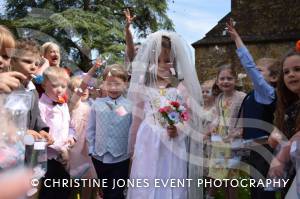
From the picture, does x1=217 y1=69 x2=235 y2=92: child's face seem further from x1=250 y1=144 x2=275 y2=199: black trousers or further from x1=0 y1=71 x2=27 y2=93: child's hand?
x1=0 y1=71 x2=27 y2=93: child's hand

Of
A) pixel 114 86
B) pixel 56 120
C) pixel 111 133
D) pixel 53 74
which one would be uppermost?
pixel 53 74

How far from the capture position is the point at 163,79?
418 centimetres

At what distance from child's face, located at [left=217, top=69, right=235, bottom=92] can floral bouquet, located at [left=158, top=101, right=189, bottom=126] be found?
117cm

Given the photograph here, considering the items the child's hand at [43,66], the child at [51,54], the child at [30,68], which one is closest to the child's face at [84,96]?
the child at [51,54]

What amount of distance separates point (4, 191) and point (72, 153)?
3782mm

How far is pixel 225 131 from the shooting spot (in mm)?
4820

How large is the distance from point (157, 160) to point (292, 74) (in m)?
1.49

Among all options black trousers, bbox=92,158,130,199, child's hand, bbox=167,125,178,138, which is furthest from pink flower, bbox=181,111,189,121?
black trousers, bbox=92,158,130,199

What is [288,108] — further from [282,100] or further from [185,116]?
[185,116]

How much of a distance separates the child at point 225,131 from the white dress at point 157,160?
922mm

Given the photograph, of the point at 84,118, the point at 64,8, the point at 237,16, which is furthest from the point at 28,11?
the point at 84,118

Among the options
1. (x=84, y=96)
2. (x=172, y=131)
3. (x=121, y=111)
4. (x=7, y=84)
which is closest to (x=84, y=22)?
(x=84, y=96)

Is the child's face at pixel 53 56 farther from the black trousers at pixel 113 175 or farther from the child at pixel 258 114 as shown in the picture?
the child at pixel 258 114

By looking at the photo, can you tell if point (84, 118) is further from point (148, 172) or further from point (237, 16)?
point (237, 16)
